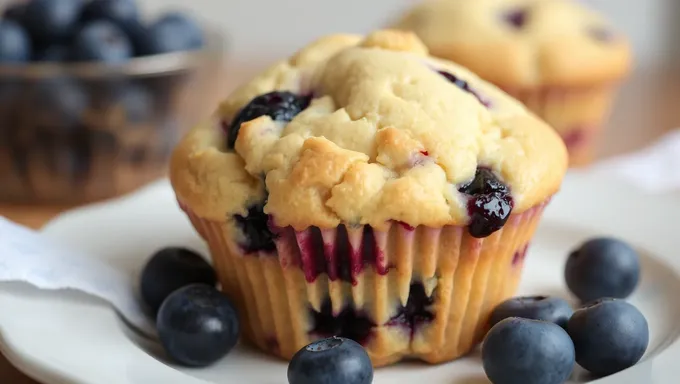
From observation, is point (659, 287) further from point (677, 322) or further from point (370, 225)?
point (370, 225)

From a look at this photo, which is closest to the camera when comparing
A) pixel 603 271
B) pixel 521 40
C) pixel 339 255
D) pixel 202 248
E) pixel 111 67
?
pixel 339 255

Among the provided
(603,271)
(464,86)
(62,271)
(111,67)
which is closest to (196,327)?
(62,271)

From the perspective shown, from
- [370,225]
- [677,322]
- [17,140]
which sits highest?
[370,225]

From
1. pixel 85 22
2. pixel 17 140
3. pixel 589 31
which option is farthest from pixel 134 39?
pixel 589 31

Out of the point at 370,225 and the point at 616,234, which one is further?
the point at 616,234

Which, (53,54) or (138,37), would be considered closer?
(53,54)

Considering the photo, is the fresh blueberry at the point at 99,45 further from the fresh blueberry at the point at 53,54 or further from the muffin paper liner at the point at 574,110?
the muffin paper liner at the point at 574,110

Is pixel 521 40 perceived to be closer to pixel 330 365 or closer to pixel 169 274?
pixel 169 274
